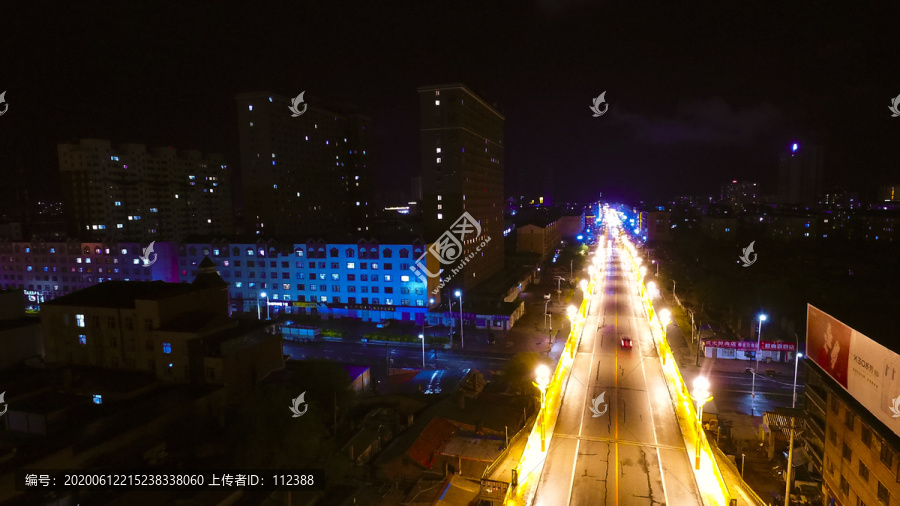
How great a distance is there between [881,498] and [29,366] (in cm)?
4633

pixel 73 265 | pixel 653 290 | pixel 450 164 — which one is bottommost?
pixel 653 290

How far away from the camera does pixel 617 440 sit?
18422mm

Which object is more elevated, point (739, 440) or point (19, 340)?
point (19, 340)

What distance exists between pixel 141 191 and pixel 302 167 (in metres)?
24.4

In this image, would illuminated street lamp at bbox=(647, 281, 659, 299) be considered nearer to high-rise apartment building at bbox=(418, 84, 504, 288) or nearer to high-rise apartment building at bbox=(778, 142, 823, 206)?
high-rise apartment building at bbox=(418, 84, 504, 288)

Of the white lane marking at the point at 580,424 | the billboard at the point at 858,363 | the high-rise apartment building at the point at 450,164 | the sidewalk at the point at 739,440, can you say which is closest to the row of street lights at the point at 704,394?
the sidewalk at the point at 739,440

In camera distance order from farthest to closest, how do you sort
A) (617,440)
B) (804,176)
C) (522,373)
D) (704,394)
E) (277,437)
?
(804,176) < (522,373) < (277,437) < (617,440) < (704,394)

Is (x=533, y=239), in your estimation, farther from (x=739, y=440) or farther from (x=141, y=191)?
(x=141, y=191)

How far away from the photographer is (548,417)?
20234mm

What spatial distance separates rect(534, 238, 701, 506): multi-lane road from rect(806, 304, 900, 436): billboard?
612 centimetres

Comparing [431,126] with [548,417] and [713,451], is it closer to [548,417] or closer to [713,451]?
[548,417]

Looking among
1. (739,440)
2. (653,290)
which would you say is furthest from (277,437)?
(653,290)

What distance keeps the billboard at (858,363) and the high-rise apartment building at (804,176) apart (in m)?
141

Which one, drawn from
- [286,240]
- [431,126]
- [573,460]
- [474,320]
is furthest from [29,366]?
[431,126]
